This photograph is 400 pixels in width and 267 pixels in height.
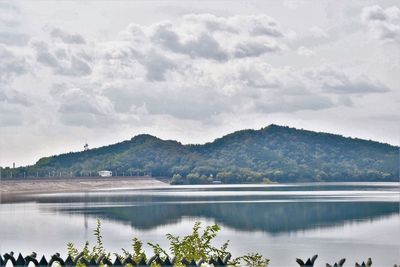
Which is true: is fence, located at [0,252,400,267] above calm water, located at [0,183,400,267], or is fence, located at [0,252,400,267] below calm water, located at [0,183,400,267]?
above

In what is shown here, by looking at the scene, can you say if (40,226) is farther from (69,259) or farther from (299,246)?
(69,259)

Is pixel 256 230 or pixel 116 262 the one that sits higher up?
pixel 116 262

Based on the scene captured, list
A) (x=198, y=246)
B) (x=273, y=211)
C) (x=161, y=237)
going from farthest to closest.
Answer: (x=273, y=211) → (x=161, y=237) → (x=198, y=246)

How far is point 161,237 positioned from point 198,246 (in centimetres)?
4875

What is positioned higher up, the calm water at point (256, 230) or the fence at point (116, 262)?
the fence at point (116, 262)

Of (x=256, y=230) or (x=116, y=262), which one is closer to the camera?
(x=116, y=262)

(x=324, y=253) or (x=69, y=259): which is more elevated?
(x=69, y=259)

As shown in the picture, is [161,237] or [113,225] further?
[113,225]

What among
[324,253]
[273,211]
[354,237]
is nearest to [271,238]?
[354,237]

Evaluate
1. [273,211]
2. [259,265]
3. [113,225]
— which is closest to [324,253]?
[113,225]

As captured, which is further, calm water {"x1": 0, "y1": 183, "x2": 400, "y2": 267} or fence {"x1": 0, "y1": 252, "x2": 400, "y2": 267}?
calm water {"x1": 0, "y1": 183, "x2": 400, "y2": 267}

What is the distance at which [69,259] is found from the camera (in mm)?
7922

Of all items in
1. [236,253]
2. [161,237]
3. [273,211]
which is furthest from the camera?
[273,211]

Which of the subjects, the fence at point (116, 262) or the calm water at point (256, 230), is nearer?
the fence at point (116, 262)
